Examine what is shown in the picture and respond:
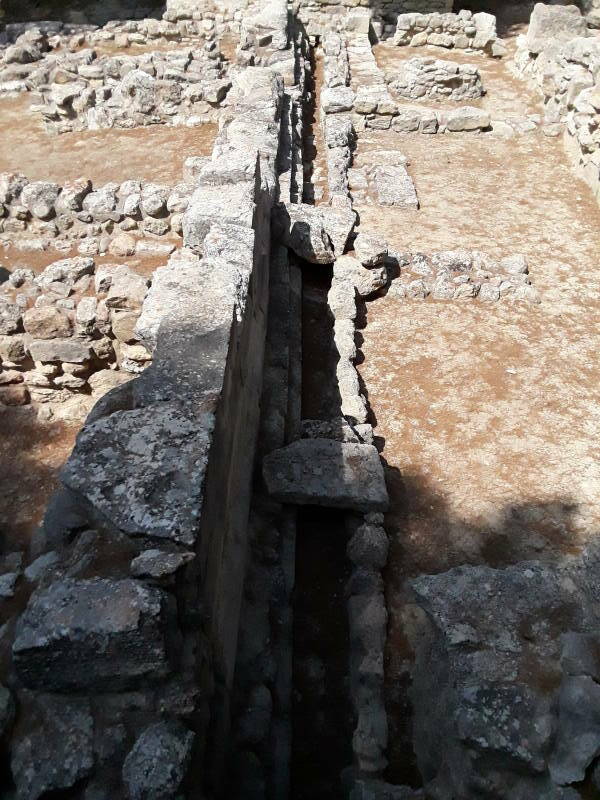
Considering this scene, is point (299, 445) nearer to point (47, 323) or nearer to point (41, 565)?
point (41, 565)

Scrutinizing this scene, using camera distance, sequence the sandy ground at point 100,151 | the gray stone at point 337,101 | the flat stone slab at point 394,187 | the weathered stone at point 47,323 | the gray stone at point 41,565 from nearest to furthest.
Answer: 1. the gray stone at point 41,565
2. the weathered stone at point 47,323
3. the flat stone slab at point 394,187
4. the sandy ground at point 100,151
5. the gray stone at point 337,101

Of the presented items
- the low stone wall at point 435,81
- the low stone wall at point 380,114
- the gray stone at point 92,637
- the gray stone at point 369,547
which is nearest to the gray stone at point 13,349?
the gray stone at point 369,547

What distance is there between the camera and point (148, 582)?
243 centimetres

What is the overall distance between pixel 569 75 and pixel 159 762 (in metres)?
11.6

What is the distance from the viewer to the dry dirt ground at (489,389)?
176 inches

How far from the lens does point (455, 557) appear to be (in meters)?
4.31

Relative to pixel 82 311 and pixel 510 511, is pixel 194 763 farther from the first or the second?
pixel 82 311

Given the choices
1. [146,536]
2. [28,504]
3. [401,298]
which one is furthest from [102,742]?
[401,298]

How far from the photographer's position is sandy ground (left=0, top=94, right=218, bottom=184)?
948 centimetres

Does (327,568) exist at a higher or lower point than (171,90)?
lower

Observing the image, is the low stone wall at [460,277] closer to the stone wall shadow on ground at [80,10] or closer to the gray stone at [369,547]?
the gray stone at [369,547]

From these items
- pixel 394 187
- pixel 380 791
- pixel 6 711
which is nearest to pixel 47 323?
pixel 6 711

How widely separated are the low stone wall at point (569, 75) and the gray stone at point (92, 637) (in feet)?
27.9

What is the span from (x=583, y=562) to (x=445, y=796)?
1.76 m
